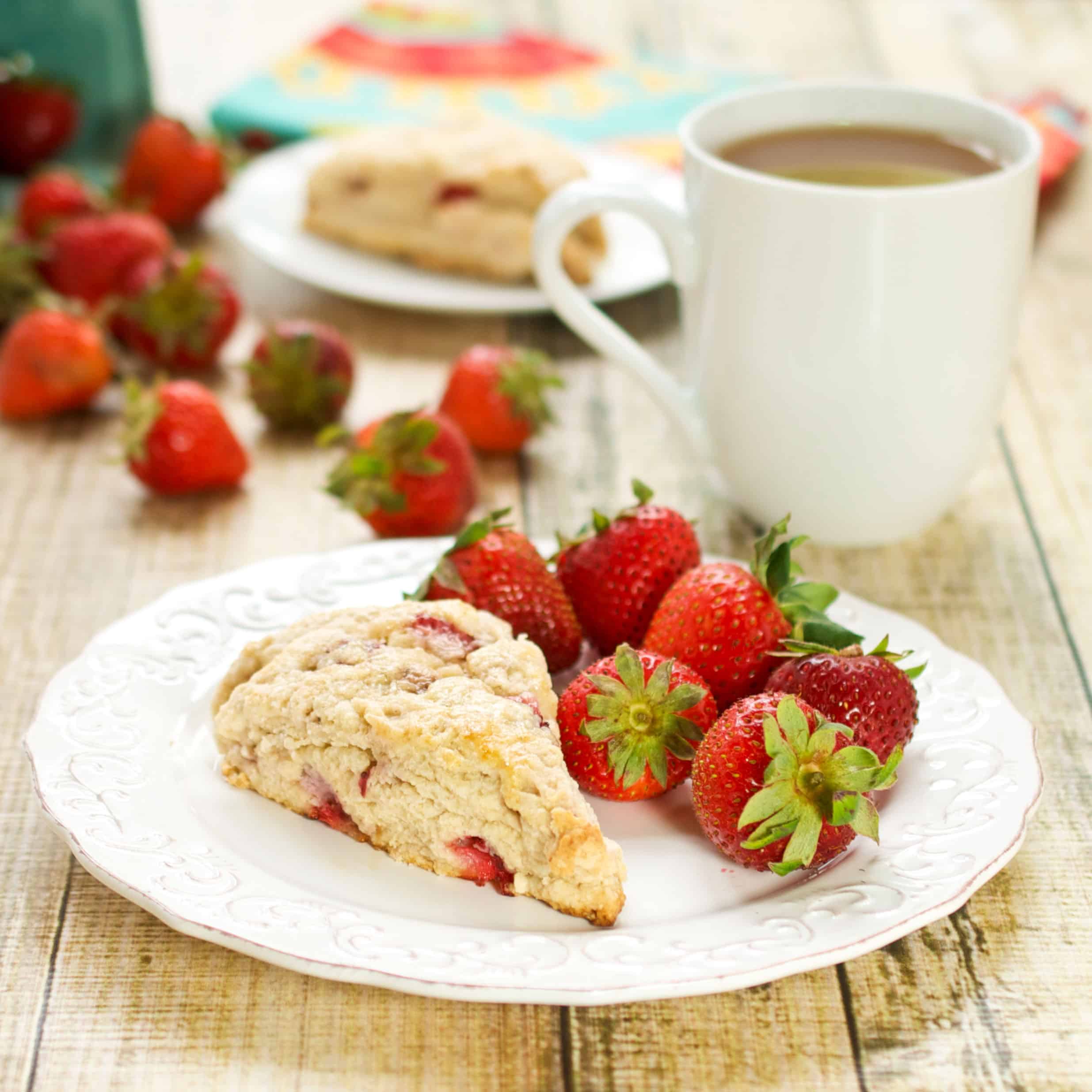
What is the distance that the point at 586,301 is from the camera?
1.89 m

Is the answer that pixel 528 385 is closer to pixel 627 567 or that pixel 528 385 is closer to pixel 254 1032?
pixel 627 567

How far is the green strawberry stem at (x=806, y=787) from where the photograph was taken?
3.67 ft

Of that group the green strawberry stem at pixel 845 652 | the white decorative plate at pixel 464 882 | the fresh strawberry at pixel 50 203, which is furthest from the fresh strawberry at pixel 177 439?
the green strawberry stem at pixel 845 652

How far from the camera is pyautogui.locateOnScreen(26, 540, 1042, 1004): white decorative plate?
3.49ft

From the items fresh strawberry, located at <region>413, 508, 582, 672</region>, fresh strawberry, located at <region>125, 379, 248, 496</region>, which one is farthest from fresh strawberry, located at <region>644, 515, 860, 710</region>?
fresh strawberry, located at <region>125, 379, 248, 496</region>

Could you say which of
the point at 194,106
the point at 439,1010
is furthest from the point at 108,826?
the point at 194,106

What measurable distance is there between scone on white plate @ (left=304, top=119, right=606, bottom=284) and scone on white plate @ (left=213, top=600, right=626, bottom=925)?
1070mm

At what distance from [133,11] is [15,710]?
1616 millimetres

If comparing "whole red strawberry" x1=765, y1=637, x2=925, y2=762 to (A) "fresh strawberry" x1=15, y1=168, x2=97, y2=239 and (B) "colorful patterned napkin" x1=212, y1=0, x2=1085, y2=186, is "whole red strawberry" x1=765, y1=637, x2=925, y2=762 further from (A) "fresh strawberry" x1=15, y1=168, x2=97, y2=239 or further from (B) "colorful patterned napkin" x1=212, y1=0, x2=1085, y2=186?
(A) "fresh strawberry" x1=15, y1=168, x2=97, y2=239

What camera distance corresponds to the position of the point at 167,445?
6.12ft

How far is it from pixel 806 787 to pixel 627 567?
1.21ft

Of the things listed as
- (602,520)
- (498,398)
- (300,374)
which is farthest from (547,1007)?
(300,374)

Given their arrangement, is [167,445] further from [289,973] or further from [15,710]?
[289,973]

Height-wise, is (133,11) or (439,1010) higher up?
(133,11)
